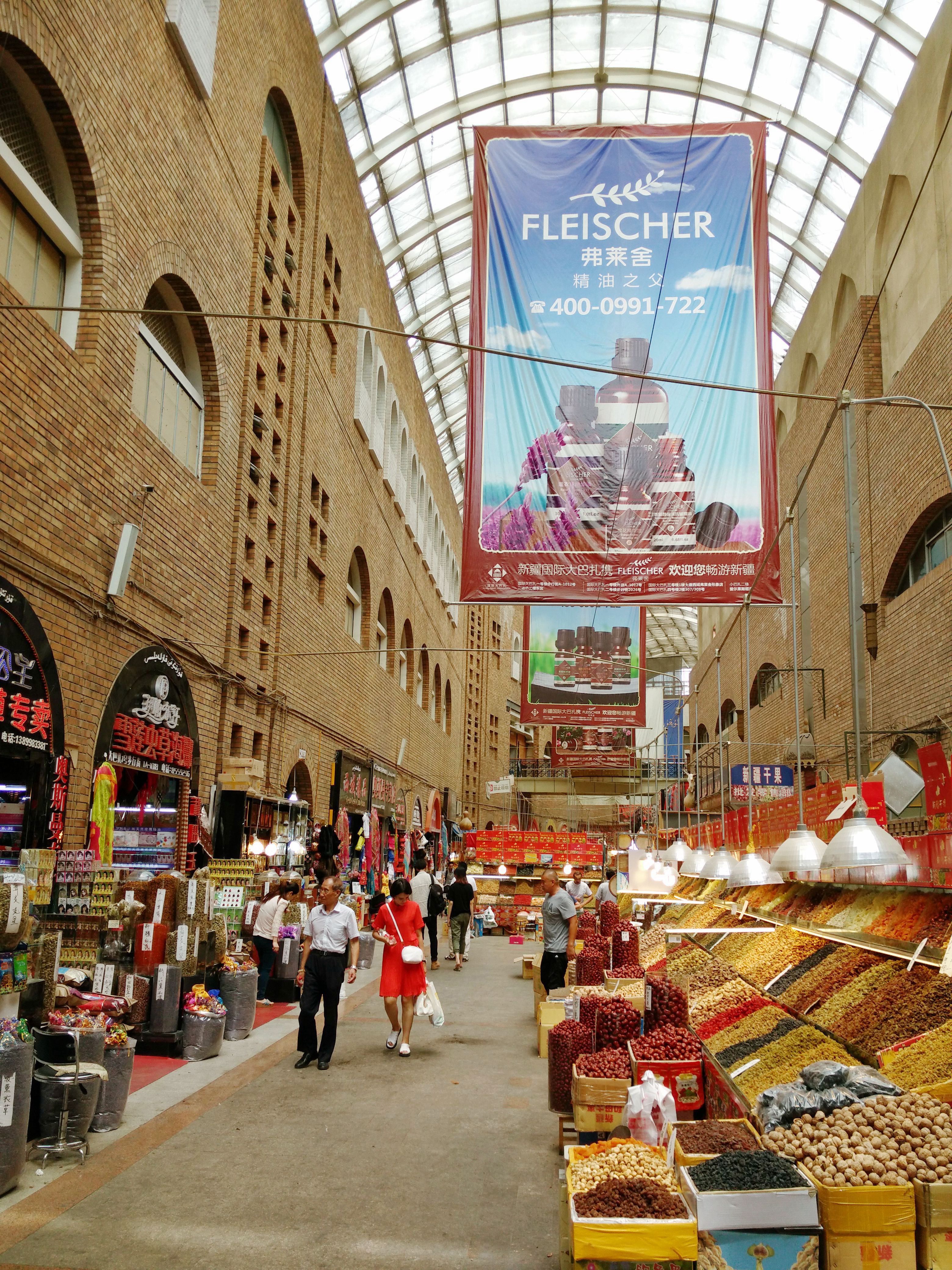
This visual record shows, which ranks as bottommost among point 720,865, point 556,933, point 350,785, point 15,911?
point 556,933

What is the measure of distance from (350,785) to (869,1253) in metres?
16.4

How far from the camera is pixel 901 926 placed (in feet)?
22.8

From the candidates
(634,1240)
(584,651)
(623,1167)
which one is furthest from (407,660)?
(634,1240)

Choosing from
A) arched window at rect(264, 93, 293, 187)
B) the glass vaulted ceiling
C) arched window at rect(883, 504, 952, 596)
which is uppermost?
the glass vaulted ceiling

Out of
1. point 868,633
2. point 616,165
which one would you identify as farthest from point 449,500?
point 616,165

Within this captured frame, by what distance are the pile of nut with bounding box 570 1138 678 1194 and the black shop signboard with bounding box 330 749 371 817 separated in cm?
1431

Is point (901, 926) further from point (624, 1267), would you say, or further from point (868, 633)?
point (868, 633)

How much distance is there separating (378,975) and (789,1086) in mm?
10072

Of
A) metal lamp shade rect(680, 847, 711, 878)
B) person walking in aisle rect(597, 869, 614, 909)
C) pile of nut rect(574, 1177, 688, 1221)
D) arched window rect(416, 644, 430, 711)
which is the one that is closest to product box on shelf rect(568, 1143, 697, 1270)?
pile of nut rect(574, 1177, 688, 1221)

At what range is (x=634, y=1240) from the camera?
326cm

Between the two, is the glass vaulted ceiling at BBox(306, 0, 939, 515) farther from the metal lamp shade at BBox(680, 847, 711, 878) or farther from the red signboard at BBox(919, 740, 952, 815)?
the red signboard at BBox(919, 740, 952, 815)

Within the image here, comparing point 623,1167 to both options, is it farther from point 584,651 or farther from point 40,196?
point 584,651

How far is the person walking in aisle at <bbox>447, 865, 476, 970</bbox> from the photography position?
571 inches

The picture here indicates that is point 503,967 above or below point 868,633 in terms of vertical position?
below
